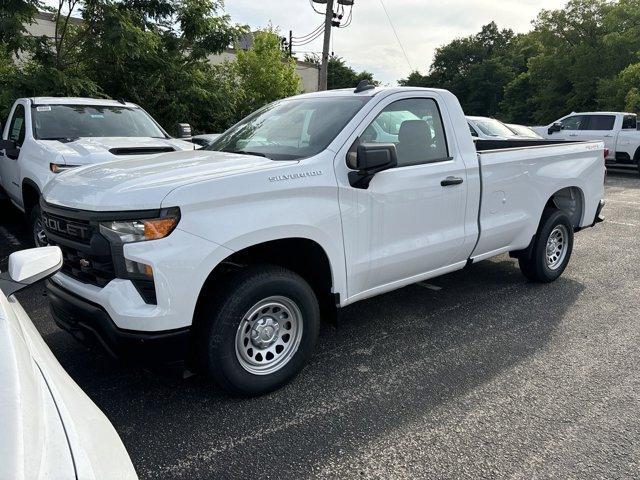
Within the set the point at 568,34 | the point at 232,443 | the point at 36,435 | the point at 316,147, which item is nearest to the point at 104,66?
the point at 316,147

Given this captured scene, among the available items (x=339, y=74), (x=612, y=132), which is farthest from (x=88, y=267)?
(x=339, y=74)

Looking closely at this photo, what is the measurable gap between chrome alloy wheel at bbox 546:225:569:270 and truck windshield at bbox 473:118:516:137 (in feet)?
20.7

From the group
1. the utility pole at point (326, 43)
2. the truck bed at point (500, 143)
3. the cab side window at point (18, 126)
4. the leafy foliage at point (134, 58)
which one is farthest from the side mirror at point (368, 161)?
the utility pole at point (326, 43)

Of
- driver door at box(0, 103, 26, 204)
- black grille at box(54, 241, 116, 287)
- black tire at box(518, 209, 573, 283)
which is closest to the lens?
black grille at box(54, 241, 116, 287)

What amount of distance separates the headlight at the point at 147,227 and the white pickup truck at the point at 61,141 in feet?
9.69

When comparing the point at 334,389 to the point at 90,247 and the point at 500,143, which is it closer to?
the point at 90,247

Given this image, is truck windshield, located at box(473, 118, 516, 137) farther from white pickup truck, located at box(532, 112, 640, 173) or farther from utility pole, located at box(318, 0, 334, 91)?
utility pole, located at box(318, 0, 334, 91)

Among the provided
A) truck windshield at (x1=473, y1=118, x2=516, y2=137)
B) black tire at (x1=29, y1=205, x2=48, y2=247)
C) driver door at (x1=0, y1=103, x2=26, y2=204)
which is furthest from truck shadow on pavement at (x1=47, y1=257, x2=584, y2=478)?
truck windshield at (x1=473, y1=118, x2=516, y2=137)

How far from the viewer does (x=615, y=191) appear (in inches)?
499

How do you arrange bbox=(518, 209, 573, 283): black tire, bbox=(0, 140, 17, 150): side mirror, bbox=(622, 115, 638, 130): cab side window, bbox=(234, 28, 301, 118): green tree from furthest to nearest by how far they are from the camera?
1. bbox=(234, 28, 301, 118): green tree
2. bbox=(622, 115, 638, 130): cab side window
3. bbox=(0, 140, 17, 150): side mirror
4. bbox=(518, 209, 573, 283): black tire

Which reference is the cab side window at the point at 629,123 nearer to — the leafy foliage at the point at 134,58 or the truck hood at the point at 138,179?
the leafy foliage at the point at 134,58

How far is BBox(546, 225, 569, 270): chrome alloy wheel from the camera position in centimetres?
541

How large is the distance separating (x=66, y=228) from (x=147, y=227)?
72 centimetres

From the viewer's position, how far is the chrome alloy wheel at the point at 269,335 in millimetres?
3080
